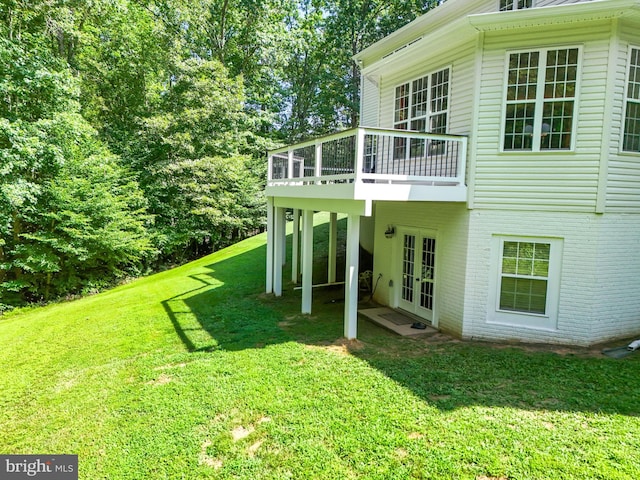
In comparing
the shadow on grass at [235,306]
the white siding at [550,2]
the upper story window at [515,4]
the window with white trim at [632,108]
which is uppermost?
the upper story window at [515,4]

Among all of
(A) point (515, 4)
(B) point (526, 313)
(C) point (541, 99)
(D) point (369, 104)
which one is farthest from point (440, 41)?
(D) point (369, 104)

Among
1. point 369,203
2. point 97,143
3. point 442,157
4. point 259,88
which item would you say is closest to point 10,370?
point 369,203

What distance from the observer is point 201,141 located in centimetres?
1989

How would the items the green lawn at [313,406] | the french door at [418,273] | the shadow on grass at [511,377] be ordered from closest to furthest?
the green lawn at [313,406], the shadow on grass at [511,377], the french door at [418,273]

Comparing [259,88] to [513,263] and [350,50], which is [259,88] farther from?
[513,263]

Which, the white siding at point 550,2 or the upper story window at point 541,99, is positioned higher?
the white siding at point 550,2

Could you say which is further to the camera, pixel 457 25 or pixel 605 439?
pixel 457 25

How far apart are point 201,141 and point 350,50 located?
1433 cm

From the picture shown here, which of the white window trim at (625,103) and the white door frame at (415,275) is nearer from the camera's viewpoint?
the white window trim at (625,103)

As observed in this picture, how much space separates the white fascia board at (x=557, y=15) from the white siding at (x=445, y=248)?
10.8ft

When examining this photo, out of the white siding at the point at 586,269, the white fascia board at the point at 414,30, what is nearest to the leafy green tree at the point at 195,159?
the white fascia board at the point at 414,30

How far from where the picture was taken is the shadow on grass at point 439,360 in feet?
17.2

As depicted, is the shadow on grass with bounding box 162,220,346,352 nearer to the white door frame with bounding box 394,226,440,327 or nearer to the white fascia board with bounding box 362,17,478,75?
the white door frame with bounding box 394,226,440,327

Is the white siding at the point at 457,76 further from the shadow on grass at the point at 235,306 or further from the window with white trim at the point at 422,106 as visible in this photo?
the shadow on grass at the point at 235,306
